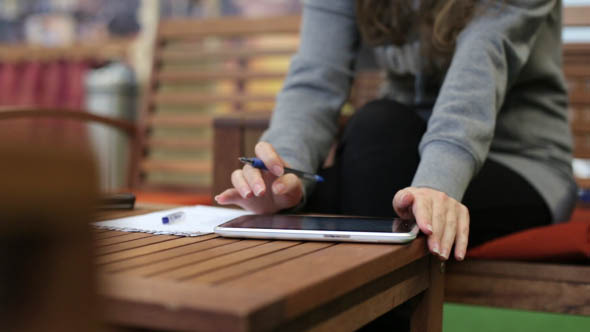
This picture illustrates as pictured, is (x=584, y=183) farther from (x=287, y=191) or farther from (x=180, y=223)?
(x=180, y=223)

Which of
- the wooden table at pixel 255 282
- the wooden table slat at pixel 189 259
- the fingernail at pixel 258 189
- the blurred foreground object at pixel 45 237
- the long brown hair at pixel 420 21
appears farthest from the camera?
the long brown hair at pixel 420 21

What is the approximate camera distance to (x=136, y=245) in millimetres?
614

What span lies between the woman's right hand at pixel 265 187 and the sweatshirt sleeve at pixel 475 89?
0.61ft

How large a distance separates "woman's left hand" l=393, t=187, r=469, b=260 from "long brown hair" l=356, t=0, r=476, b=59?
16.5 inches

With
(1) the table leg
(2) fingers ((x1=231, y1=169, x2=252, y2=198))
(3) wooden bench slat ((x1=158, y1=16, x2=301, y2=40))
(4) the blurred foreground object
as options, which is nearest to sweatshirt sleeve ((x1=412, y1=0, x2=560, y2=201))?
(1) the table leg

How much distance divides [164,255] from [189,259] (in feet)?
0.11

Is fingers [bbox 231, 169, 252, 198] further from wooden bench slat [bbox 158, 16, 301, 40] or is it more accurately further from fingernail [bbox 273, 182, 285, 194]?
wooden bench slat [bbox 158, 16, 301, 40]

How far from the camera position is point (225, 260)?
1.75 ft

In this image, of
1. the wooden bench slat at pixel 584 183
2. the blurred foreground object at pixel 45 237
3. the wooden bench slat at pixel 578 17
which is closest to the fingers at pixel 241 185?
the blurred foreground object at pixel 45 237

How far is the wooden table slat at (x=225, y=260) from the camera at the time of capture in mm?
458

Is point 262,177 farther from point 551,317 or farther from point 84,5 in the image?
point 84,5

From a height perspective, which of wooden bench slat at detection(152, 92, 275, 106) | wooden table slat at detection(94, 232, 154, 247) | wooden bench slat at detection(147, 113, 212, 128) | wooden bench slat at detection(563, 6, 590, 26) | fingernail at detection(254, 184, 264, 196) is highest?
wooden bench slat at detection(563, 6, 590, 26)

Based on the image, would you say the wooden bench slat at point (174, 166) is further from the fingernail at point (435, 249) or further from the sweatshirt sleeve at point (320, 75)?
the fingernail at point (435, 249)

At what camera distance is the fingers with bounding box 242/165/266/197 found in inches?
31.6
